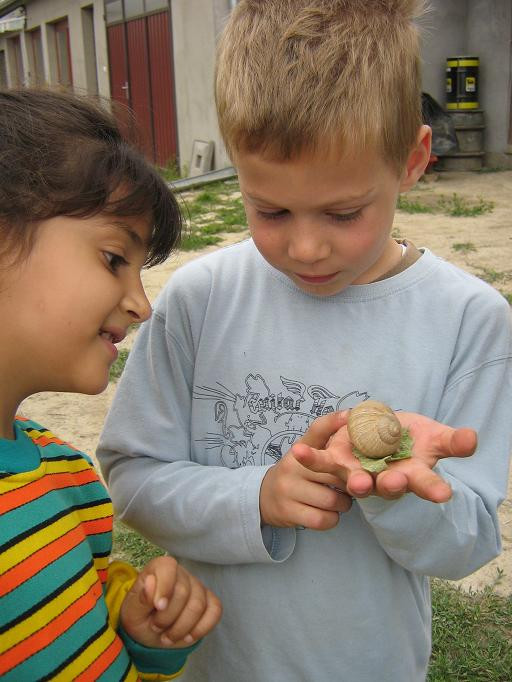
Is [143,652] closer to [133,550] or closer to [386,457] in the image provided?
[386,457]

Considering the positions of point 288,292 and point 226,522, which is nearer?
point 226,522

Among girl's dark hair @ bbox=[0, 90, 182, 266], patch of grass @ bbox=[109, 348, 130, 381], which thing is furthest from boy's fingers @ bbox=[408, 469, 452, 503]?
patch of grass @ bbox=[109, 348, 130, 381]

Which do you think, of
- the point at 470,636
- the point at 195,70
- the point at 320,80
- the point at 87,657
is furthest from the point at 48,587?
the point at 195,70

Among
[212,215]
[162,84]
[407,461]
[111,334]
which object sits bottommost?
[212,215]

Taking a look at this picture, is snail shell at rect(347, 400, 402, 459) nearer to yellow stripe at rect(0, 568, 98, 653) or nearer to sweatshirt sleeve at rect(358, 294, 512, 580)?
sweatshirt sleeve at rect(358, 294, 512, 580)

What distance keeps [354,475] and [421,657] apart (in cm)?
66

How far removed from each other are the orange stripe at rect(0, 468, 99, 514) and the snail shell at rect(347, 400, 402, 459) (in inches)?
20.7

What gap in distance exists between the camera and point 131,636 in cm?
150

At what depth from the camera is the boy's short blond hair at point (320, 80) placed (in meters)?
1.33

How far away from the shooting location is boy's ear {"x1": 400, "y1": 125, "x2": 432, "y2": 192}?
1.52 metres

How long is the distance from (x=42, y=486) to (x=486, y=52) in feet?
39.7

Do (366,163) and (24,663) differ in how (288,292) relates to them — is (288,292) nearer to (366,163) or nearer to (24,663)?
(366,163)

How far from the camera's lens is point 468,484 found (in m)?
1.45

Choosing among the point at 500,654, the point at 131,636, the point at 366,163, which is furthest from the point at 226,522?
the point at 500,654
